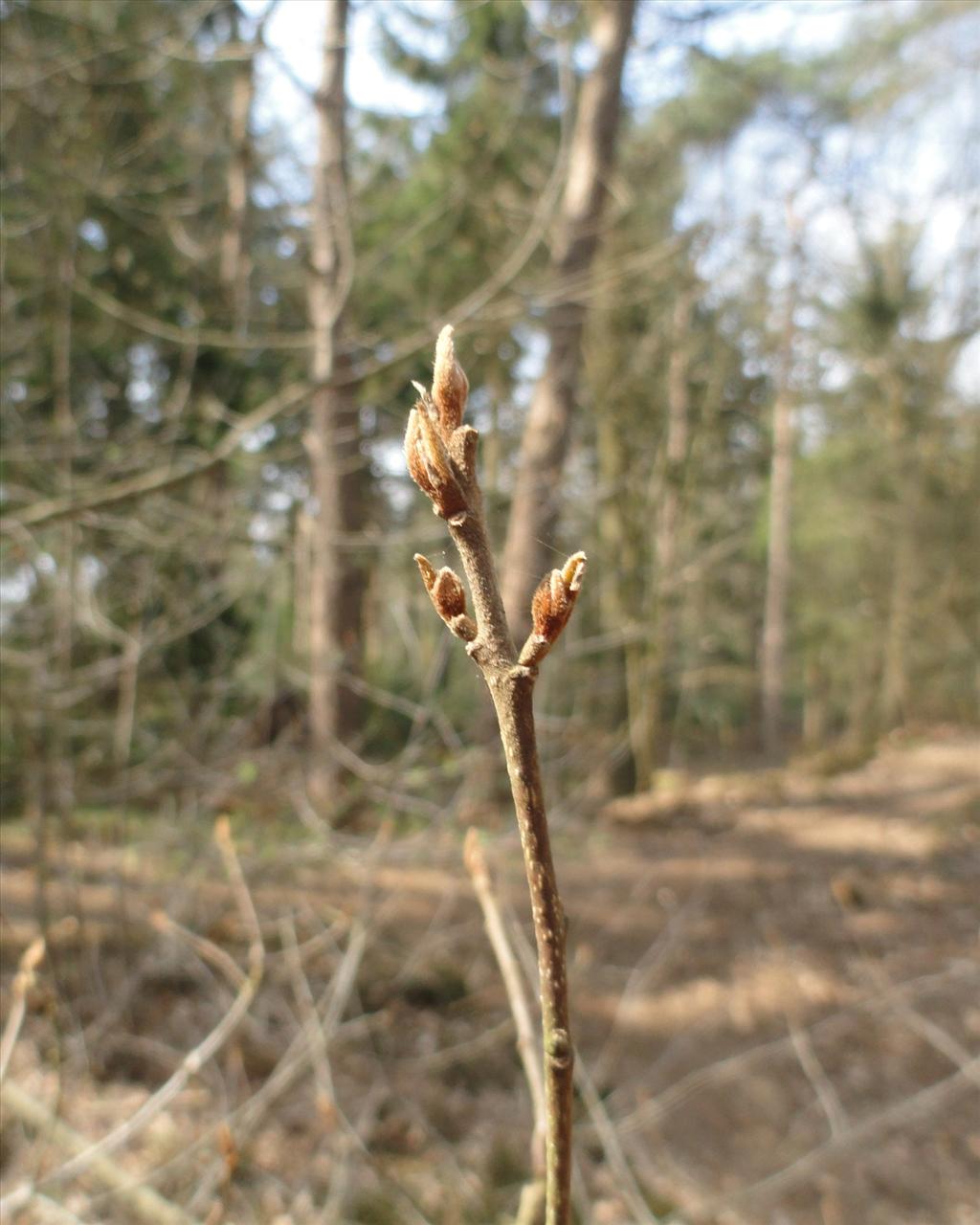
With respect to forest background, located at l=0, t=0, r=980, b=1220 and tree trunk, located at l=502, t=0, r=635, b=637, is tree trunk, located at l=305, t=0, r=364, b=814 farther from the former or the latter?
tree trunk, located at l=502, t=0, r=635, b=637

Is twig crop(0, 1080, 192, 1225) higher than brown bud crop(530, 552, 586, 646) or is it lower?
lower

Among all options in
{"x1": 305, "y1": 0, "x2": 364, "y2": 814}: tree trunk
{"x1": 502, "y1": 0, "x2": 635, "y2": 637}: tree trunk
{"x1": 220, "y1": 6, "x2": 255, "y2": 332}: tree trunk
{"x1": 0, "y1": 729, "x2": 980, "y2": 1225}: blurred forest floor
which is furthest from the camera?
{"x1": 502, "y1": 0, "x2": 635, "y2": 637}: tree trunk

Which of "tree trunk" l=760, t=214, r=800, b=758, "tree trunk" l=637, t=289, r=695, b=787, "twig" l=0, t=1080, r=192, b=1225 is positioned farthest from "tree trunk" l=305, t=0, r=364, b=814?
"tree trunk" l=760, t=214, r=800, b=758

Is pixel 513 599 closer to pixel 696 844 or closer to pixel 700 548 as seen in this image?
pixel 696 844

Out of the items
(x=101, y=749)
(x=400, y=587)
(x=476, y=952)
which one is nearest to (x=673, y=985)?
(x=476, y=952)

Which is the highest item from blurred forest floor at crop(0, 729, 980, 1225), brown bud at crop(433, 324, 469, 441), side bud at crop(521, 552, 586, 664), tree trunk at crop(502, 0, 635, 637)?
tree trunk at crop(502, 0, 635, 637)

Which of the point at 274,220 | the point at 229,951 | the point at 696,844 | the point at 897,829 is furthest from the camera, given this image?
the point at 897,829

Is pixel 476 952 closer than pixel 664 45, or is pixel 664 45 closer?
pixel 476 952
